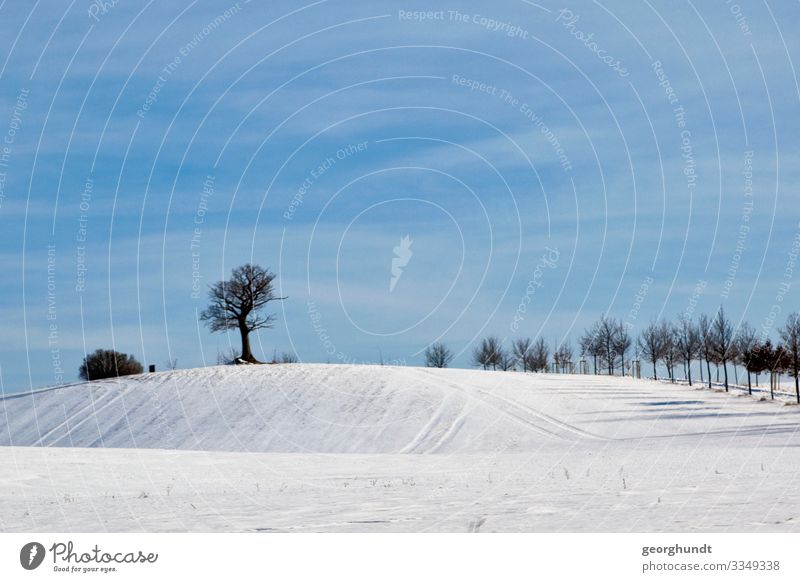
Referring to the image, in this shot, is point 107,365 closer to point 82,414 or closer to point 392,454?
point 82,414

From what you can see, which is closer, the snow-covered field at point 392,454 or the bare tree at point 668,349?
the snow-covered field at point 392,454

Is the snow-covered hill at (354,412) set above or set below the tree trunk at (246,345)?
below

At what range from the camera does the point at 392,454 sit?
179 feet

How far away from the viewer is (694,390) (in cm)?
8762

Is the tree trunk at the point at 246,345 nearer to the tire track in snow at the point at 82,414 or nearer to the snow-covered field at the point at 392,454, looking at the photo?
the snow-covered field at the point at 392,454

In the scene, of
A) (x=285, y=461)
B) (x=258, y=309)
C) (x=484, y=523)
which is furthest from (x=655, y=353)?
(x=484, y=523)

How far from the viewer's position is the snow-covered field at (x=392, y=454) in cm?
1955

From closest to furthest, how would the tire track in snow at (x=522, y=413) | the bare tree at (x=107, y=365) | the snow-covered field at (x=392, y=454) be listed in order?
the snow-covered field at (x=392, y=454), the tire track in snow at (x=522, y=413), the bare tree at (x=107, y=365)

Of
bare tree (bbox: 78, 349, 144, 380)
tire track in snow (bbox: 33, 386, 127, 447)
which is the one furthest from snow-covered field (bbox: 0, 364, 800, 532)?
bare tree (bbox: 78, 349, 144, 380)

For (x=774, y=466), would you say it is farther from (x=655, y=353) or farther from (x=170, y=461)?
(x=655, y=353)

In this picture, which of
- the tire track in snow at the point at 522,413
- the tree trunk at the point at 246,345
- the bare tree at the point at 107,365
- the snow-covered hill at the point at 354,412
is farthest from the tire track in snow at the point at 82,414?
the bare tree at the point at 107,365

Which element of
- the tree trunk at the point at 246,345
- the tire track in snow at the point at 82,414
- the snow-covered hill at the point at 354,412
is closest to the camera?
the snow-covered hill at the point at 354,412

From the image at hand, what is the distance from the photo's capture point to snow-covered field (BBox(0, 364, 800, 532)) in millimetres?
19547
